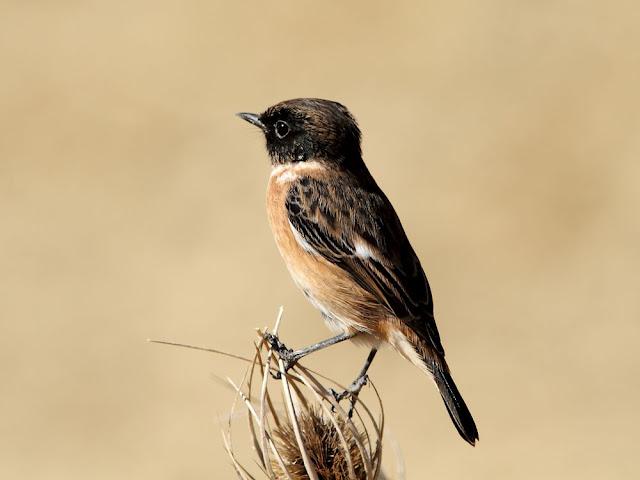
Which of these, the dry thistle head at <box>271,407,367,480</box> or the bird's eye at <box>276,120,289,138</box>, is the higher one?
the bird's eye at <box>276,120,289,138</box>

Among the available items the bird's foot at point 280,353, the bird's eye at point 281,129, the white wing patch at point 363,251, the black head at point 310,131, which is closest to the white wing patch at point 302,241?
the white wing patch at point 363,251

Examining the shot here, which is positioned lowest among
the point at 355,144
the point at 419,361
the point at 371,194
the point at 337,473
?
the point at 337,473

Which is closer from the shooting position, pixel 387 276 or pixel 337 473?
pixel 337 473

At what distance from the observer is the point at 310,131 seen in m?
6.59

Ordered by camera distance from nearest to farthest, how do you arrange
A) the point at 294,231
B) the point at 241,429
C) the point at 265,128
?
the point at 294,231, the point at 265,128, the point at 241,429

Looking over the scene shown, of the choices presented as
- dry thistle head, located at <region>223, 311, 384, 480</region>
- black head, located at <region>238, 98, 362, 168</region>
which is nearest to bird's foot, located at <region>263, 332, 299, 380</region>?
dry thistle head, located at <region>223, 311, 384, 480</region>

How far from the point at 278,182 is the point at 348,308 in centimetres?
110

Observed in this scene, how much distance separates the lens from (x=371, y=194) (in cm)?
652

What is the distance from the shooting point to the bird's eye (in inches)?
261

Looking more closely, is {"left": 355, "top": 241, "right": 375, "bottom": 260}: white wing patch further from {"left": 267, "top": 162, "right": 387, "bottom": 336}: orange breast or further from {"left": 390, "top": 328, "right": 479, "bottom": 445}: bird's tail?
{"left": 390, "top": 328, "right": 479, "bottom": 445}: bird's tail

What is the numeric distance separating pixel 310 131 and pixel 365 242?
3.03 ft

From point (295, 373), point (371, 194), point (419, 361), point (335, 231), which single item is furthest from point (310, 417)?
point (371, 194)

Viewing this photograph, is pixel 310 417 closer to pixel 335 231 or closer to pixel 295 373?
pixel 295 373

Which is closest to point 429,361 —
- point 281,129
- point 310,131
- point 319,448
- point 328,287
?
point 328,287
